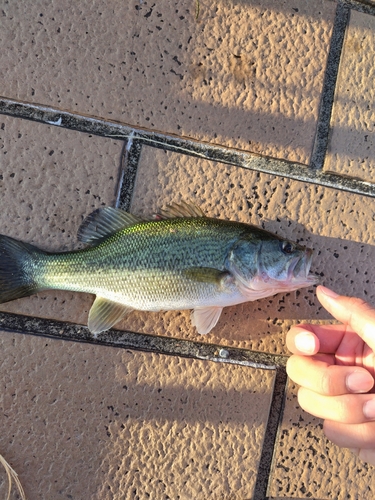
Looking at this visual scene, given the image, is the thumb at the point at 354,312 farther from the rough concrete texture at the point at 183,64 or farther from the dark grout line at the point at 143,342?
the rough concrete texture at the point at 183,64

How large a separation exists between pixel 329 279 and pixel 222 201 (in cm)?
73

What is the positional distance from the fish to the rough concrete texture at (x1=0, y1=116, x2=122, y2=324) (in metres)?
0.12

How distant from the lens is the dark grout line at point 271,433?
2357 mm

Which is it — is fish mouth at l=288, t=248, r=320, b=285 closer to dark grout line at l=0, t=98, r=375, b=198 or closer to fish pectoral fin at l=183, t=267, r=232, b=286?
fish pectoral fin at l=183, t=267, r=232, b=286

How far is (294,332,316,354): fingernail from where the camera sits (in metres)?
1.98

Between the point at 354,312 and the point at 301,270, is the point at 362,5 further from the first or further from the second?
the point at 354,312

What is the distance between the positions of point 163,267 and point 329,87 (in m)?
1.45

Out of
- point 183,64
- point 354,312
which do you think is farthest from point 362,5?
point 354,312

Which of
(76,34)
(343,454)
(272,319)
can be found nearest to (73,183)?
(76,34)

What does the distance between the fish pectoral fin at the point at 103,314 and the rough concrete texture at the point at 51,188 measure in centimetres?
11

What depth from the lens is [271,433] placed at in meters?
2.37

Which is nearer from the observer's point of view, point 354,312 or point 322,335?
point 354,312

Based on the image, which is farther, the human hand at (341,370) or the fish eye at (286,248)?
the fish eye at (286,248)

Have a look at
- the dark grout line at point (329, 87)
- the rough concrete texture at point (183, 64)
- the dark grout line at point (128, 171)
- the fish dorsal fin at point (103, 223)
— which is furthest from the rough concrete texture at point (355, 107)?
the fish dorsal fin at point (103, 223)
